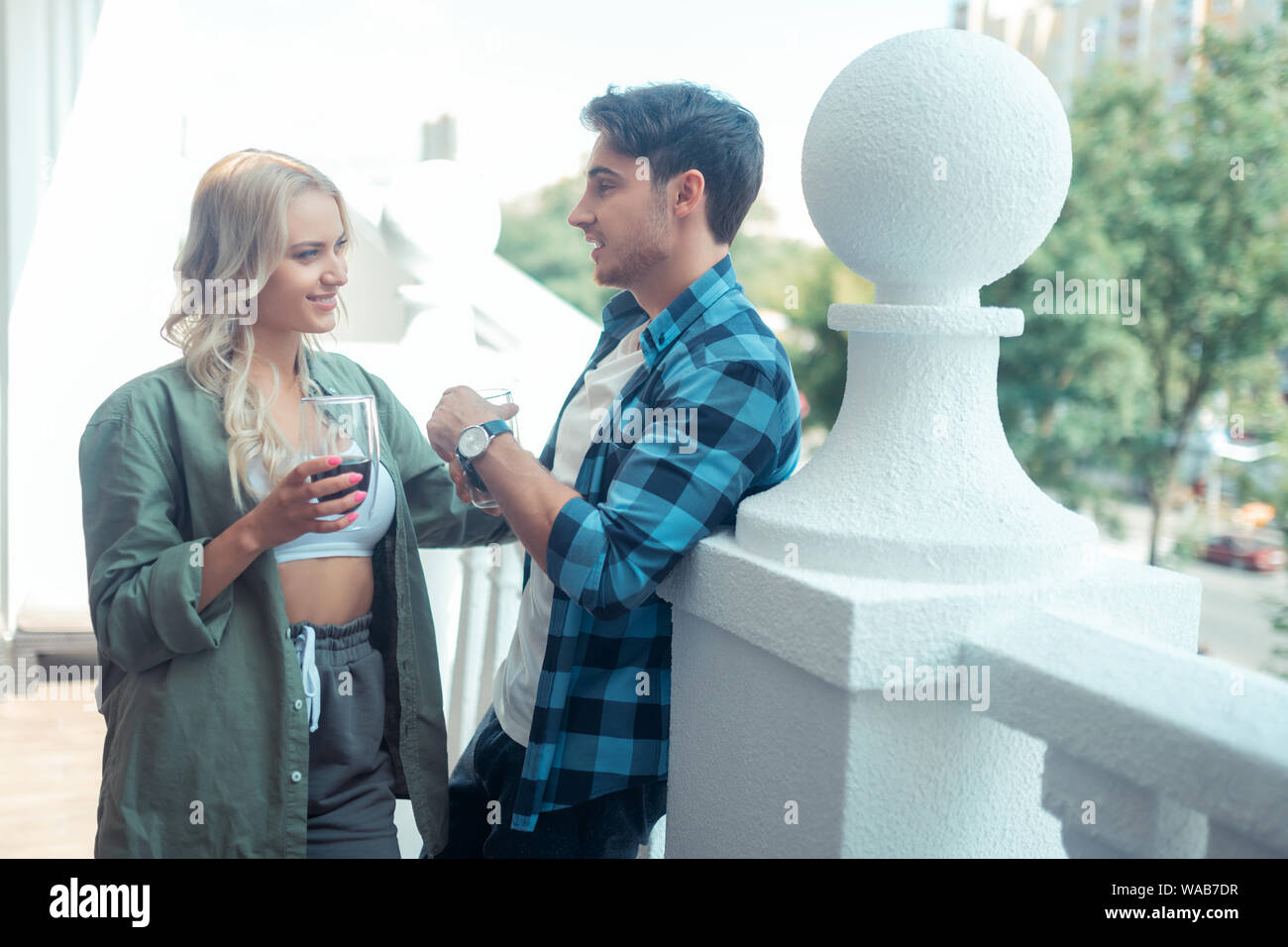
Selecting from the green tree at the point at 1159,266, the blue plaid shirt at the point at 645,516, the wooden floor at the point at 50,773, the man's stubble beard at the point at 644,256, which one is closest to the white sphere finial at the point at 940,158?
the blue plaid shirt at the point at 645,516

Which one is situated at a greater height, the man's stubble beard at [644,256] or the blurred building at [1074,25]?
the blurred building at [1074,25]

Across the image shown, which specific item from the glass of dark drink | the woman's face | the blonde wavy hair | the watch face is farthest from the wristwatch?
the woman's face

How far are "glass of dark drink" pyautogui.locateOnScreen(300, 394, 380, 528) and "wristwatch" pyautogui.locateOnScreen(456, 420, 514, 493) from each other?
0.13m

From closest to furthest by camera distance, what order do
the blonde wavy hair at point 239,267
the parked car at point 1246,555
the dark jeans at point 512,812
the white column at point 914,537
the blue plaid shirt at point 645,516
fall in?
the white column at point 914,537 → the blue plaid shirt at point 645,516 → the dark jeans at point 512,812 → the blonde wavy hair at point 239,267 → the parked car at point 1246,555

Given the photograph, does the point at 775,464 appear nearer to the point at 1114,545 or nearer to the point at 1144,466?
the point at 1144,466

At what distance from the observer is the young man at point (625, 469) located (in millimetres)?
1345

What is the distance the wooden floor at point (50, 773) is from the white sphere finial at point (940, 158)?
275 centimetres

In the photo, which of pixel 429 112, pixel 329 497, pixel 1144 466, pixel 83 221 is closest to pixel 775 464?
pixel 329 497

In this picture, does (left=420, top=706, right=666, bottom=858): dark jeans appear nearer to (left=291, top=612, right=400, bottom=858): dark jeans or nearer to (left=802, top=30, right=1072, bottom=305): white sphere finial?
(left=291, top=612, right=400, bottom=858): dark jeans

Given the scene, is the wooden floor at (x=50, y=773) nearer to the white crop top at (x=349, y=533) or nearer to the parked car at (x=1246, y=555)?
the white crop top at (x=349, y=533)

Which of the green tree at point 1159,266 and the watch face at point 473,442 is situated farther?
the green tree at point 1159,266

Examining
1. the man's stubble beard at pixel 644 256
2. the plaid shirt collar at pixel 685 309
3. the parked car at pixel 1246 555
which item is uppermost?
the man's stubble beard at pixel 644 256

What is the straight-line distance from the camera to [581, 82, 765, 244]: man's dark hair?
1697mm
